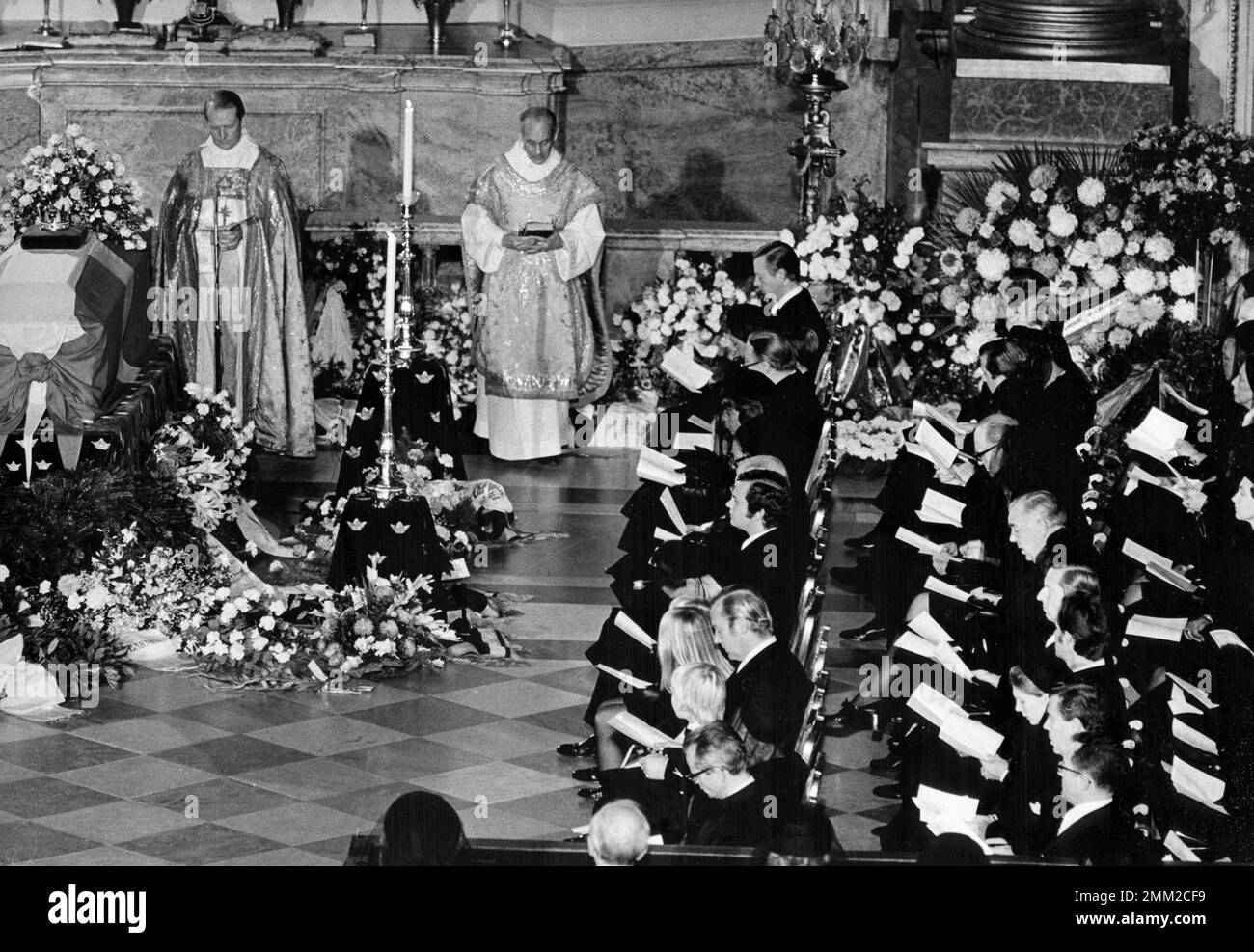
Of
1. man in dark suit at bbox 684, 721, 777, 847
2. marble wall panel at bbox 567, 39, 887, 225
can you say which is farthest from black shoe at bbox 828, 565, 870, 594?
marble wall panel at bbox 567, 39, 887, 225

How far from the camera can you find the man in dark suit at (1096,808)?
488 cm

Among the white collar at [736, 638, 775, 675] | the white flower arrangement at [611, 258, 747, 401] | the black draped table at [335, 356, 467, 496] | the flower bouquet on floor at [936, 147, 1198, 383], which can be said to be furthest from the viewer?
the white flower arrangement at [611, 258, 747, 401]

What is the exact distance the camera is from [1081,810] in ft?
16.1

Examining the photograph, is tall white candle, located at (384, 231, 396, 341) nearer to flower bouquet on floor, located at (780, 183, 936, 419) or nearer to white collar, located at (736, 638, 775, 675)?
white collar, located at (736, 638, 775, 675)

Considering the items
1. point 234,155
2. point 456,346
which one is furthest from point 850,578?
point 234,155

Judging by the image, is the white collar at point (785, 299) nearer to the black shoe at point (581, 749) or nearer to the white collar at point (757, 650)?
the black shoe at point (581, 749)

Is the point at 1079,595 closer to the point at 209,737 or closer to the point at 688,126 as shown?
the point at 209,737

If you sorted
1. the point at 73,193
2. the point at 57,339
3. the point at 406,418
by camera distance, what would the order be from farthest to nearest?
the point at 73,193 → the point at 406,418 → the point at 57,339

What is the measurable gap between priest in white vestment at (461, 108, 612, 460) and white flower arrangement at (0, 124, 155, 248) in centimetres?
279

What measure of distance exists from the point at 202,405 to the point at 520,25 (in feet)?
21.4

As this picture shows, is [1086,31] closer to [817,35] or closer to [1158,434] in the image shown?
[817,35]

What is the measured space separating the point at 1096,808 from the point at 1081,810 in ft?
0.11

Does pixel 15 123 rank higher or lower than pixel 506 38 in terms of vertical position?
lower

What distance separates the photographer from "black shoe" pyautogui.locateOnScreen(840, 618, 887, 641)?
8477 mm
